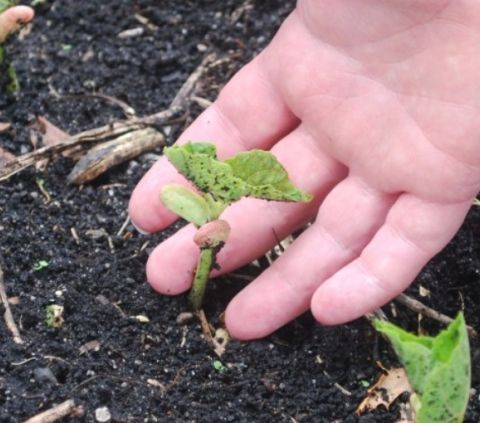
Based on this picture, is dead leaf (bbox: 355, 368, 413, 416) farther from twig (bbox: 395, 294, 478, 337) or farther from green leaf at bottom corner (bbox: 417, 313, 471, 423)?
green leaf at bottom corner (bbox: 417, 313, 471, 423)

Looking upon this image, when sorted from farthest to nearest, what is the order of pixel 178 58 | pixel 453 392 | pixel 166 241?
1. pixel 178 58
2. pixel 166 241
3. pixel 453 392

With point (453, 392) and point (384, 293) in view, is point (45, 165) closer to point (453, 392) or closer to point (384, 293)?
point (384, 293)

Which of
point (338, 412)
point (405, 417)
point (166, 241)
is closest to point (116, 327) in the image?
point (166, 241)

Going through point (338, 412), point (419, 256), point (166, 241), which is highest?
point (419, 256)

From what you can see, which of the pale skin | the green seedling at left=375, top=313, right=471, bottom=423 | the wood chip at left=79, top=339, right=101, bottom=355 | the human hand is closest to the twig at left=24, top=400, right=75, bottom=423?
the wood chip at left=79, top=339, right=101, bottom=355

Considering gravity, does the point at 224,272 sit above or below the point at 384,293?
below

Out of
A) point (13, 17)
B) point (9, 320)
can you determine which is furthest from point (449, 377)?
point (13, 17)

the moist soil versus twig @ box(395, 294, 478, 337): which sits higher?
twig @ box(395, 294, 478, 337)

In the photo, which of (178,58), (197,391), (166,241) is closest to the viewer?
(197,391)
